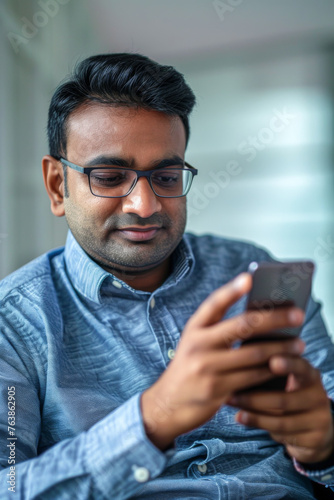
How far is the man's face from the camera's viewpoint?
94cm

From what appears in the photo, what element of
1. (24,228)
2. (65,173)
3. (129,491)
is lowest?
(129,491)

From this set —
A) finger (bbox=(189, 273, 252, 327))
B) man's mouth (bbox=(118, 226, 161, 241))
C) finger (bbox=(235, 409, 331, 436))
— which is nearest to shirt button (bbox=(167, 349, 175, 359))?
man's mouth (bbox=(118, 226, 161, 241))

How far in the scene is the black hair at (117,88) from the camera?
0.98 metres

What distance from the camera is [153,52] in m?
1.95

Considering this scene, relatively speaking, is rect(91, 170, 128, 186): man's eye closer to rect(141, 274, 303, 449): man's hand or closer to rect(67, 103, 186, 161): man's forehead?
rect(67, 103, 186, 161): man's forehead

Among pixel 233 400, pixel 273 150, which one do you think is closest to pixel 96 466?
pixel 233 400

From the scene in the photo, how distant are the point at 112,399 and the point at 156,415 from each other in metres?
0.30

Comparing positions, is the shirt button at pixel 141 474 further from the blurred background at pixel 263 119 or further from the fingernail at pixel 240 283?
the blurred background at pixel 263 119

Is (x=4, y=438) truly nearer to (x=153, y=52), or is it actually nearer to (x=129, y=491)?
(x=129, y=491)

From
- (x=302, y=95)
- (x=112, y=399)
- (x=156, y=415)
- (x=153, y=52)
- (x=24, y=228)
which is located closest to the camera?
(x=156, y=415)

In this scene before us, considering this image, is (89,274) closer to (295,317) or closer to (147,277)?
(147,277)

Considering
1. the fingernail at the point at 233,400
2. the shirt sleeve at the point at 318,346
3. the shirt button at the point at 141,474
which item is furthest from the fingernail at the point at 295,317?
the shirt sleeve at the point at 318,346

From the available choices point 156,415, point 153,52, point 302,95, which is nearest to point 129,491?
point 156,415

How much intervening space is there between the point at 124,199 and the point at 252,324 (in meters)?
0.50
